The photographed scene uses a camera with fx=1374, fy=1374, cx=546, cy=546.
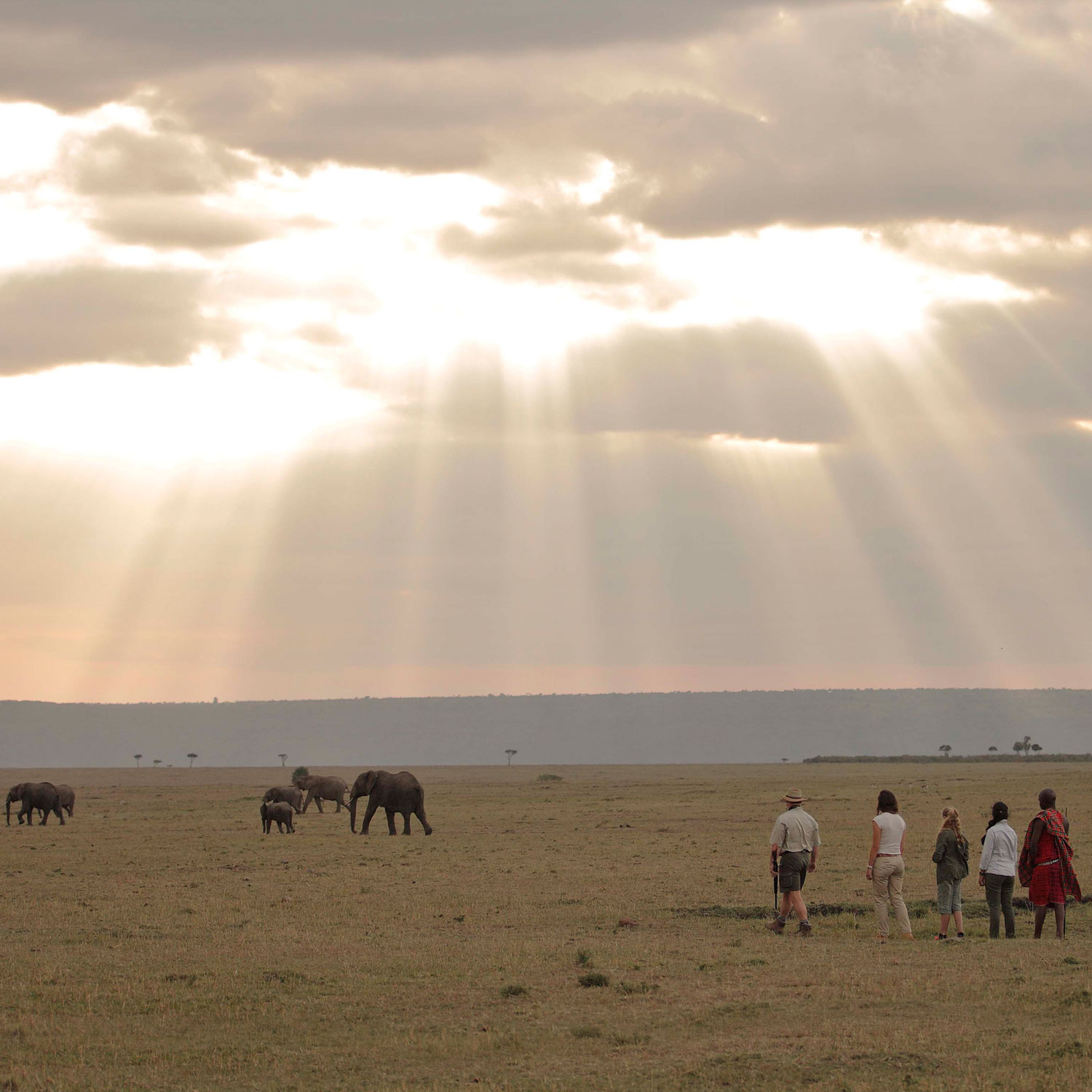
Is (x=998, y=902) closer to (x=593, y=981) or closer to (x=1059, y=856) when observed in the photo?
(x=1059, y=856)

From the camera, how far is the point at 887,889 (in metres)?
21.2

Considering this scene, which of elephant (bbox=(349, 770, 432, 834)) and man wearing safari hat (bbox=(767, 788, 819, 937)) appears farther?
elephant (bbox=(349, 770, 432, 834))

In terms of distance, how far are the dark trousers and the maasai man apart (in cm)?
29

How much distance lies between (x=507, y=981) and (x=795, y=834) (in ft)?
19.2

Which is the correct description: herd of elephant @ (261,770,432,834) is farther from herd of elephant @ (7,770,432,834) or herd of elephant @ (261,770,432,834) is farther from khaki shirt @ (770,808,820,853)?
khaki shirt @ (770,808,820,853)

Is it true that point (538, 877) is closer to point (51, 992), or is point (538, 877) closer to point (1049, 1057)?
point (51, 992)

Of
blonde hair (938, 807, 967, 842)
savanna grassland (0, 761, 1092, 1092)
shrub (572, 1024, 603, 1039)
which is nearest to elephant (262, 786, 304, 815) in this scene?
savanna grassland (0, 761, 1092, 1092)

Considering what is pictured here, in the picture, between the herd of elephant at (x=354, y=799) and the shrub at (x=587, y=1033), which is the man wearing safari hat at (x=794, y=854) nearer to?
the shrub at (x=587, y=1033)

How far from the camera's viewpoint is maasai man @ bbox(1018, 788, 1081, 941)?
2061 centimetres

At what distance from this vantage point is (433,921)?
78.5 ft

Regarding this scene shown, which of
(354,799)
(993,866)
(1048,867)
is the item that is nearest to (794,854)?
(993,866)

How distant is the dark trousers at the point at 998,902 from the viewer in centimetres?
2084

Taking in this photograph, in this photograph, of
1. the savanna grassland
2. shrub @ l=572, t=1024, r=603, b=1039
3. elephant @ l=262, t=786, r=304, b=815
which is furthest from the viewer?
elephant @ l=262, t=786, r=304, b=815

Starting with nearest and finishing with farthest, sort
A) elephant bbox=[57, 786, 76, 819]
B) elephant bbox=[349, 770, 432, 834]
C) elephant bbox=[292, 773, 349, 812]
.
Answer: elephant bbox=[349, 770, 432, 834] < elephant bbox=[57, 786, 76, 819] < elephant bbox=[292, 773, 349, 812]
